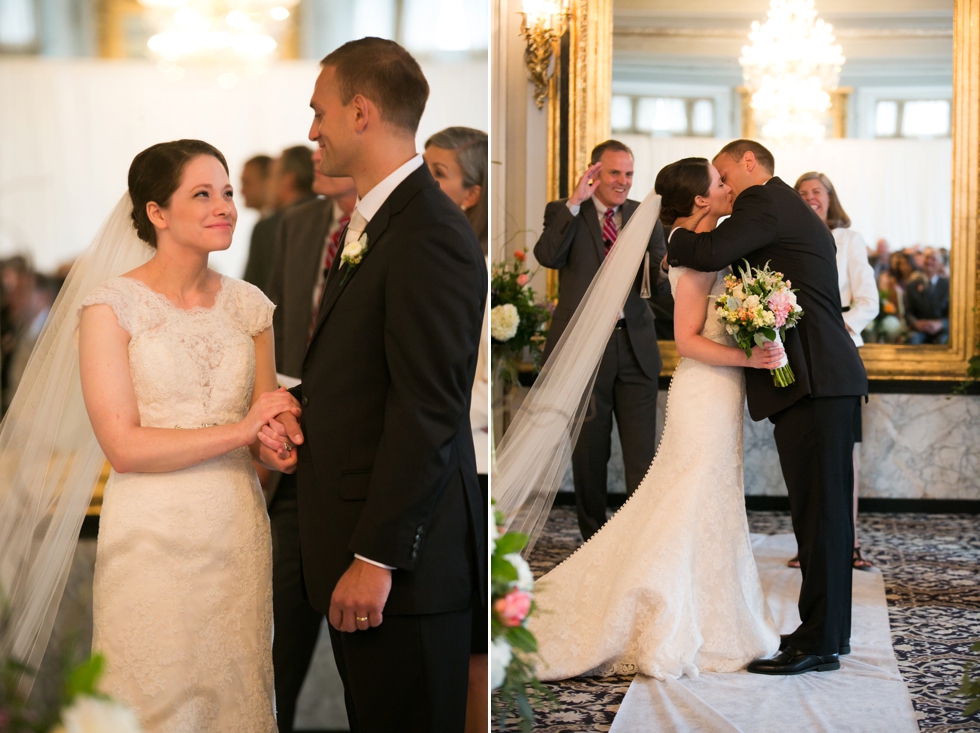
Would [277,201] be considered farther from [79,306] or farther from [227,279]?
[79,306]

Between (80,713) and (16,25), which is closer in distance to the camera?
(80,713)

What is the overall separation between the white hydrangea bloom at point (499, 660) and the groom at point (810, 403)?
1.82 m

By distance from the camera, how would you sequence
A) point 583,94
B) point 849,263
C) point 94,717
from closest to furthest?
point 94,717
point 849,263
point 583,94

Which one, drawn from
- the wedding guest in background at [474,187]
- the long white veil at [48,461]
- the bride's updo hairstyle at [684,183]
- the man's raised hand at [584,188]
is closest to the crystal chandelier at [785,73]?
the man's raised hand at [584,188]

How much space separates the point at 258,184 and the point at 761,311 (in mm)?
2056

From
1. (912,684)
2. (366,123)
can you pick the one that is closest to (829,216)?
(912,684)

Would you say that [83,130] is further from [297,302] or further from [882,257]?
[882,257]

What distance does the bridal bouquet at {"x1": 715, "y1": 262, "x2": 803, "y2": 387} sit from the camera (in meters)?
3.26

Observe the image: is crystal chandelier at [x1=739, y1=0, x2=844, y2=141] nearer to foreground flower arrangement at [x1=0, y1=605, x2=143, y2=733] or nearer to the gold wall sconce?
the gold wall sconce

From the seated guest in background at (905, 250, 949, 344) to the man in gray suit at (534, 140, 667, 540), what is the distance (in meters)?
2.51

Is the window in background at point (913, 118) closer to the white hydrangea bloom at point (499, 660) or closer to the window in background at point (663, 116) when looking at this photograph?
the window in background at point (663, 116)

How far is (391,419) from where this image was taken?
1609 millimetres

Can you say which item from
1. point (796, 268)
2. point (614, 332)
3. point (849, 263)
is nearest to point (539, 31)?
point (614, 332)

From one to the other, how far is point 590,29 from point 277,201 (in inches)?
199
